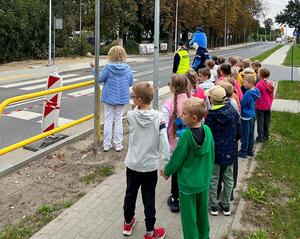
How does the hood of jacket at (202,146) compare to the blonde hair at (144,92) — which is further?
the blonde hair at (144,92)

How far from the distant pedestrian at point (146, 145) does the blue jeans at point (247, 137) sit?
3.01 meters

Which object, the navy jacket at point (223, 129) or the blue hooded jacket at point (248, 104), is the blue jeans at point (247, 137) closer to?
the blue hooded jacket at point (248, 104)

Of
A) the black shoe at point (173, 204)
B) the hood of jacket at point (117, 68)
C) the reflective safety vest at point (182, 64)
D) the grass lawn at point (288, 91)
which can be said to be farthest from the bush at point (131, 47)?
the black shoe at point (173, 204)

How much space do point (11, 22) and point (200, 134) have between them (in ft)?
83.3

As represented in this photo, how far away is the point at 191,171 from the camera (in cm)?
358

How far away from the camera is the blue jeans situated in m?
6.60

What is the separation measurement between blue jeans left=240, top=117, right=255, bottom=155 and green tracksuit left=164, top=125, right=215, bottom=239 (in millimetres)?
3070

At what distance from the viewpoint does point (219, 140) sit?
437cm

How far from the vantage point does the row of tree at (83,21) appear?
2729 cm

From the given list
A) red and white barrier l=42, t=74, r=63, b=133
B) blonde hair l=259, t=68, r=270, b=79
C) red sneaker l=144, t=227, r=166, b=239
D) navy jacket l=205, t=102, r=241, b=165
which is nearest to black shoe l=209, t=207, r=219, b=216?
navy jacket l=205, t=102, r=241, b=165

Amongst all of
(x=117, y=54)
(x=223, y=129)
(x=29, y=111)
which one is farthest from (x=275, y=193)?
(x=29, y=111)

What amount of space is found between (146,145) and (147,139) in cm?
6

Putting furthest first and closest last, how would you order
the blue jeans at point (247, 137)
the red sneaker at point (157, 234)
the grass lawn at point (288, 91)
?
1. the grass lawn at point (288, 91)
2. the blue jeans at point (247, 137)
3. the red sneaker at point (157, 234)

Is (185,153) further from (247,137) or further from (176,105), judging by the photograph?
(247,137)
